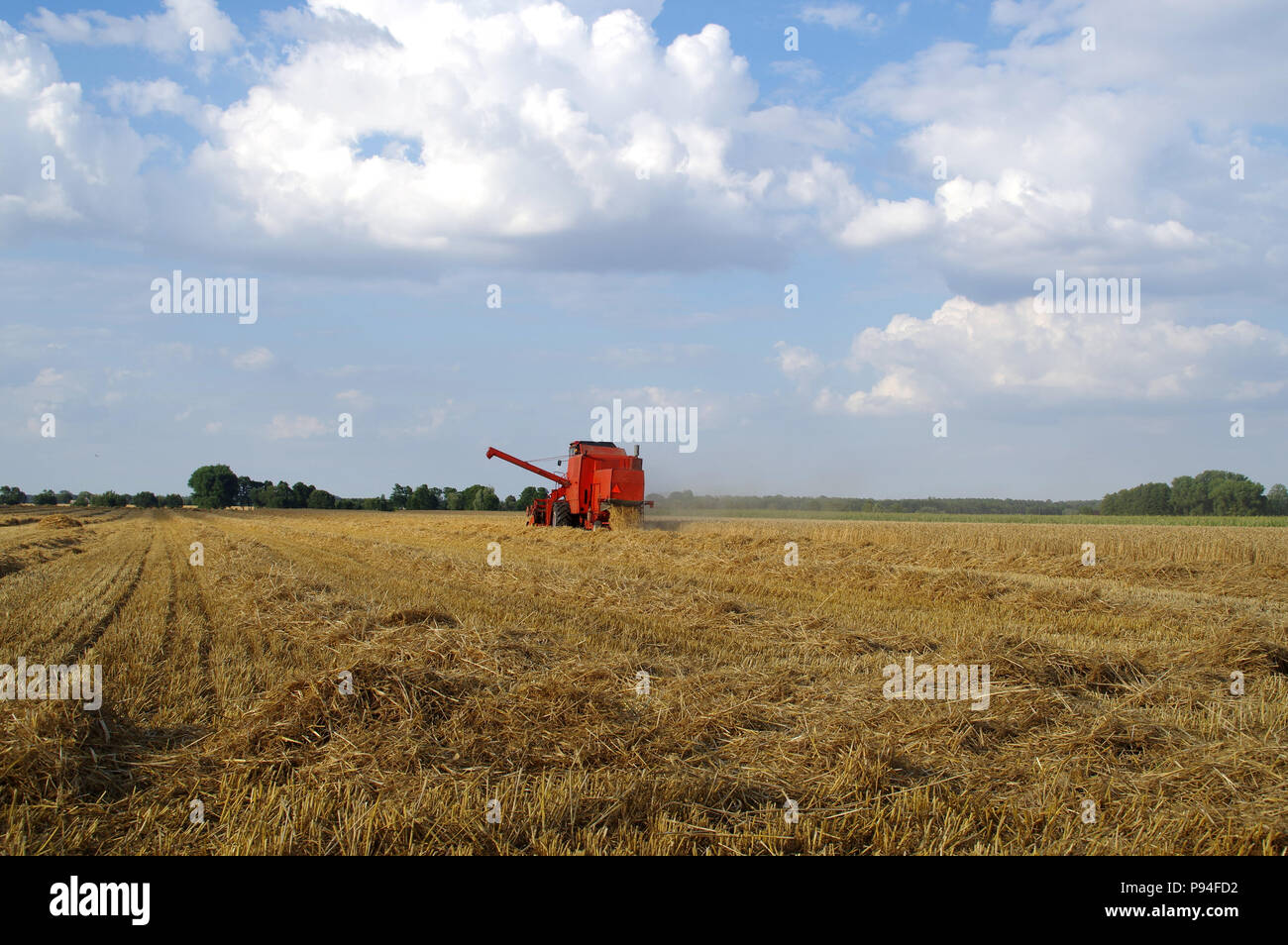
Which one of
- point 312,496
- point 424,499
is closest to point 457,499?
point 424,499

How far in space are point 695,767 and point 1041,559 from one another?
52.8 feet

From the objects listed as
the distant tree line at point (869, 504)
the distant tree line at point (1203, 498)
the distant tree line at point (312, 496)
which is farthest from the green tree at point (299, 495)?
the distant tree line at point (1203, 498)

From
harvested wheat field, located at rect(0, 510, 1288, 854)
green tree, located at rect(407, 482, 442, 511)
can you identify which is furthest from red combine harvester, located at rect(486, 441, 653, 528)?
green tree, located at rect(407, 482, 442, 511)

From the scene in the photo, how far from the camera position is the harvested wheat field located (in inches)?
155

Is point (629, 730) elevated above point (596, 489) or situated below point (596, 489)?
below

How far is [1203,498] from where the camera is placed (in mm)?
60531

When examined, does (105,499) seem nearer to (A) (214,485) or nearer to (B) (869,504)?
(A) (214,485)

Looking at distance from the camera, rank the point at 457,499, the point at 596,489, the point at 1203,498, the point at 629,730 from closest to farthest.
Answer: the point at 629,730 < the point at 596,489 < the point at 1203,498 < the point at 457,499

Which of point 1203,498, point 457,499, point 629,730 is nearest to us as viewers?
point 629,730

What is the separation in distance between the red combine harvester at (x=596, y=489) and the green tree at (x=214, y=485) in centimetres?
8061

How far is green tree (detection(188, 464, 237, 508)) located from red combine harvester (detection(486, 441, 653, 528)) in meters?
80.6

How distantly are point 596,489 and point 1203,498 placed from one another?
56577 millimetres
